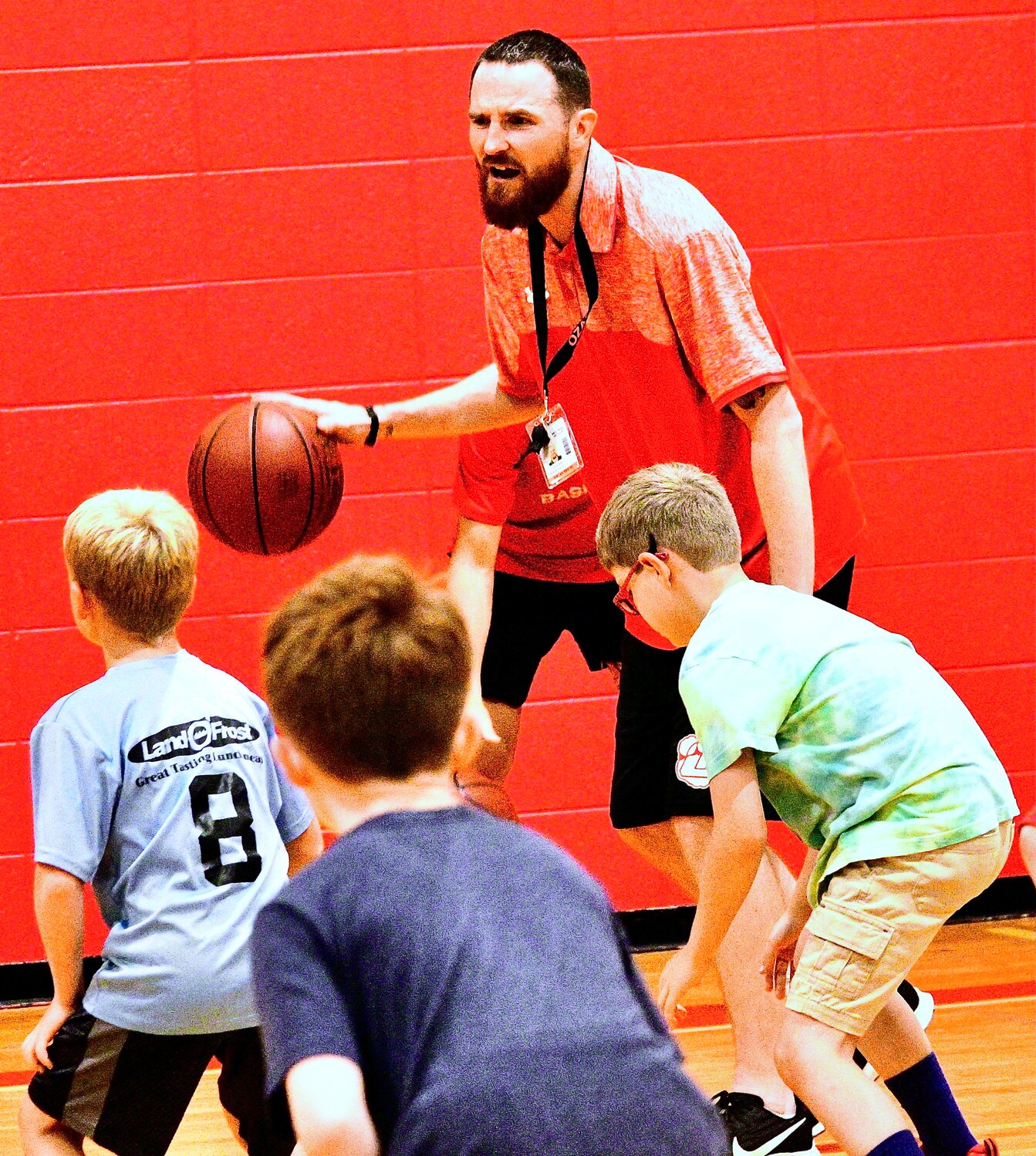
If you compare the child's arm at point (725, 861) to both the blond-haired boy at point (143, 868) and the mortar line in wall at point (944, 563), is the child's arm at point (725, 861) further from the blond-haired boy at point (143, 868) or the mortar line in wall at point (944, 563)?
the mortar line in wall at point (944, 563)

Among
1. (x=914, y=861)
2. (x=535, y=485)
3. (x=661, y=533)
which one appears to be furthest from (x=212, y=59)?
(x=914, y=861)

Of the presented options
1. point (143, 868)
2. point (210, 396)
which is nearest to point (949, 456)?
point (210, 396)

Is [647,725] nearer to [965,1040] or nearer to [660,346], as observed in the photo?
[660,346]

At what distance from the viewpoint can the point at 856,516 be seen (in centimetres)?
336

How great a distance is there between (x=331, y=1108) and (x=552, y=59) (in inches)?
95.8

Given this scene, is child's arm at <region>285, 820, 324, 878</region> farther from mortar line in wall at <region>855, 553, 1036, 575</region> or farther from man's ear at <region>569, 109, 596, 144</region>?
mortar line in wall at <region>855, 553, 1036, 575</region>

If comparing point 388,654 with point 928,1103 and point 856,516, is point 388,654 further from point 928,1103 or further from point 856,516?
point 856,516

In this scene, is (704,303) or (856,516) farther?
(856,516)

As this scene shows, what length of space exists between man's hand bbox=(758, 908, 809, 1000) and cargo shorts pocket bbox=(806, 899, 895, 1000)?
0.47ft

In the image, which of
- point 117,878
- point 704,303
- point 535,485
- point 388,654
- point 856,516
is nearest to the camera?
point 388,654

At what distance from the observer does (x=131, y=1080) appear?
2.36m

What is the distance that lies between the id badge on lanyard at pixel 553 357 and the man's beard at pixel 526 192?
0.04 metres

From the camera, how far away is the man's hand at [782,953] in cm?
262

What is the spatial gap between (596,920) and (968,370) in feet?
12.0
